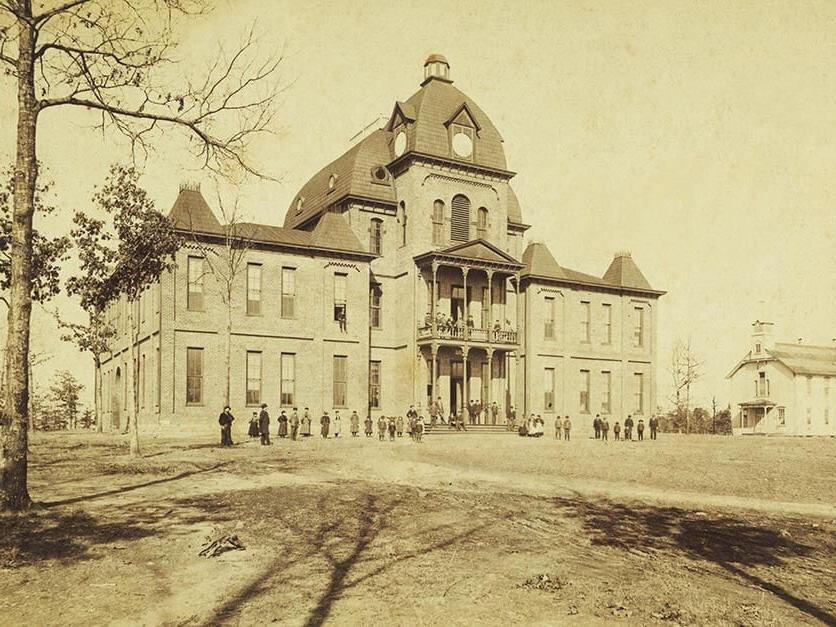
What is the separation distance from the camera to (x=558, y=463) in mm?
22719

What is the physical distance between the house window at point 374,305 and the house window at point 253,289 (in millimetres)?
6493

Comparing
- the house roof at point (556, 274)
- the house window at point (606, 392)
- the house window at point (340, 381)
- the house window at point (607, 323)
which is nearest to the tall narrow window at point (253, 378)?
the house window at point (340, 381)

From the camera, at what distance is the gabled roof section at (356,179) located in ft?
140

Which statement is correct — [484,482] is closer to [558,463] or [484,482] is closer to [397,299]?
[558,463]

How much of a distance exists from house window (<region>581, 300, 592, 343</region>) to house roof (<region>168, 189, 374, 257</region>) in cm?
1547

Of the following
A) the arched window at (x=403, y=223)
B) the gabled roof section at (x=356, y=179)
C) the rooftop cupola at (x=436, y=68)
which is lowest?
the arched window at (x=403, y=223)

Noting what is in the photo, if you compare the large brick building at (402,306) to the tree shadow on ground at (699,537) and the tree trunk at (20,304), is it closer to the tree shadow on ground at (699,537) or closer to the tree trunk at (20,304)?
the tree trunk at (20,304)

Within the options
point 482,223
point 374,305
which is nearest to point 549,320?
point 482,223

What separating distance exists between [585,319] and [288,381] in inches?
783

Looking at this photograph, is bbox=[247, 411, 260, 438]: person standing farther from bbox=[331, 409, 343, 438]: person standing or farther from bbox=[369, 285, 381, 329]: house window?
bbox=[369, 285, 381, 329]: house window

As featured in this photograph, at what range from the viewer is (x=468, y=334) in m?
41.8

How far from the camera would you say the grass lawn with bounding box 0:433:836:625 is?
808cm

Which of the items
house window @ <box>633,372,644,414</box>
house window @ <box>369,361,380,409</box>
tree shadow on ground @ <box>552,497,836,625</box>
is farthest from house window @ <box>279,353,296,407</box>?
tree shadow on ground @ <box>552,497,836,625</box>

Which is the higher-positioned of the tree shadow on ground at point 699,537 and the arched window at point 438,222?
the arched window at point 438,222
